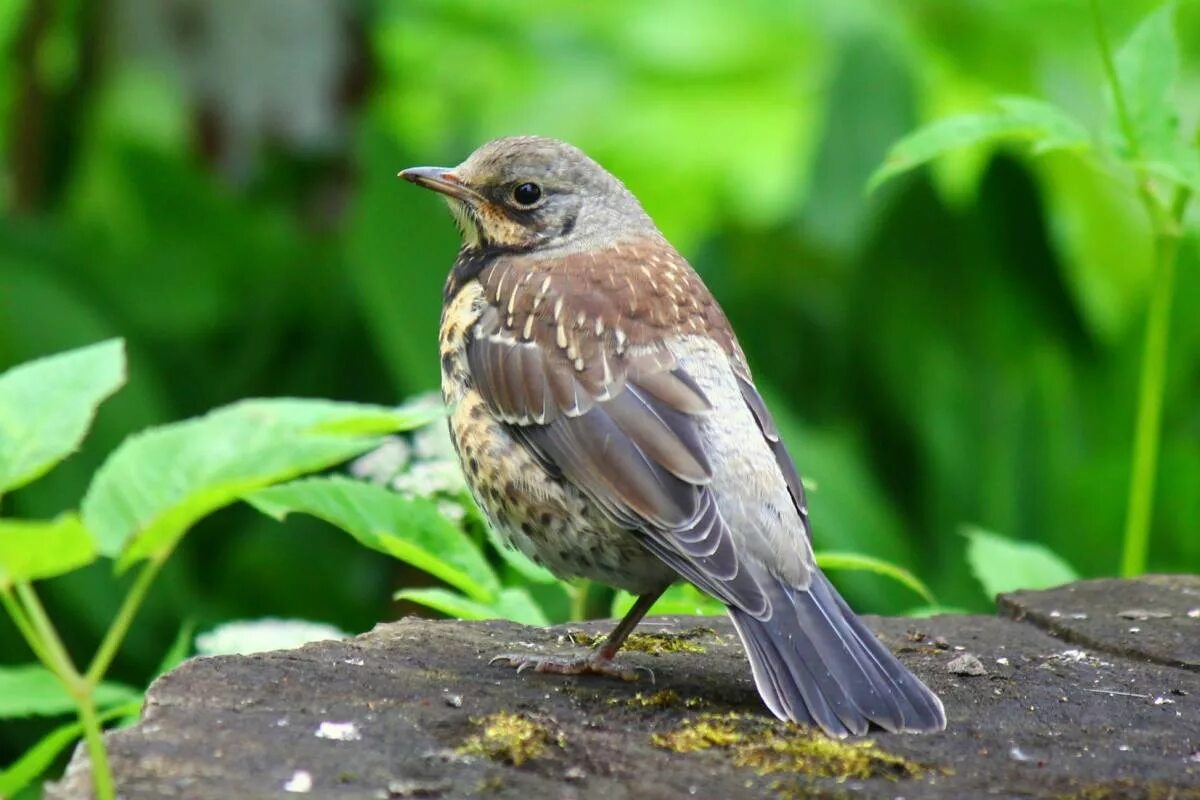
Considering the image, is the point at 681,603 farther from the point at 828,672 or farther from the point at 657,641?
the point at 828,672

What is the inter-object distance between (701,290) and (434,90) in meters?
5.22

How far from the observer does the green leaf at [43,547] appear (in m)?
1.89

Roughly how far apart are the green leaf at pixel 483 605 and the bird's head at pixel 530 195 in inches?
40.2

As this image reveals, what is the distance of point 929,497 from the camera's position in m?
6.61

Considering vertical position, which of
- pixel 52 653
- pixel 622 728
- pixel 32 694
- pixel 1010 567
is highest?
pixel 52 653

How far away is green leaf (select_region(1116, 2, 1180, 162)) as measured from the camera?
4.05 metres

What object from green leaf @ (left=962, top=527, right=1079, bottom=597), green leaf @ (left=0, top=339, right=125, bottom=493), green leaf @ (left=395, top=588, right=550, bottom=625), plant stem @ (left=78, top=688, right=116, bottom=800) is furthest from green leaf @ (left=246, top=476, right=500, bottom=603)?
green leaf @ (left=962, top=527, right=1079, bottom=597)

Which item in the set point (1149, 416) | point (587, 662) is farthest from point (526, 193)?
point (1149, 416)

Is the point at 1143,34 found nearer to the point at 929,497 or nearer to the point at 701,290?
the point at 701,290

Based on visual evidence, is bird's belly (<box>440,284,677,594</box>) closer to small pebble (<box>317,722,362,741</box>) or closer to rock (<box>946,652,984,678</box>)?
rock (<box>946,652,984,678</box>)

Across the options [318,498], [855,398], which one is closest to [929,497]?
[855,398]

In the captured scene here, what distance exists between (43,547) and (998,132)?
9.15 feet

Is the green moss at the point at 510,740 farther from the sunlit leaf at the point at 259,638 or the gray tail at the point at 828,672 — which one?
the sunlit leaf at the point at 259,638

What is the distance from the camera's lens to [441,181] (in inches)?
172
